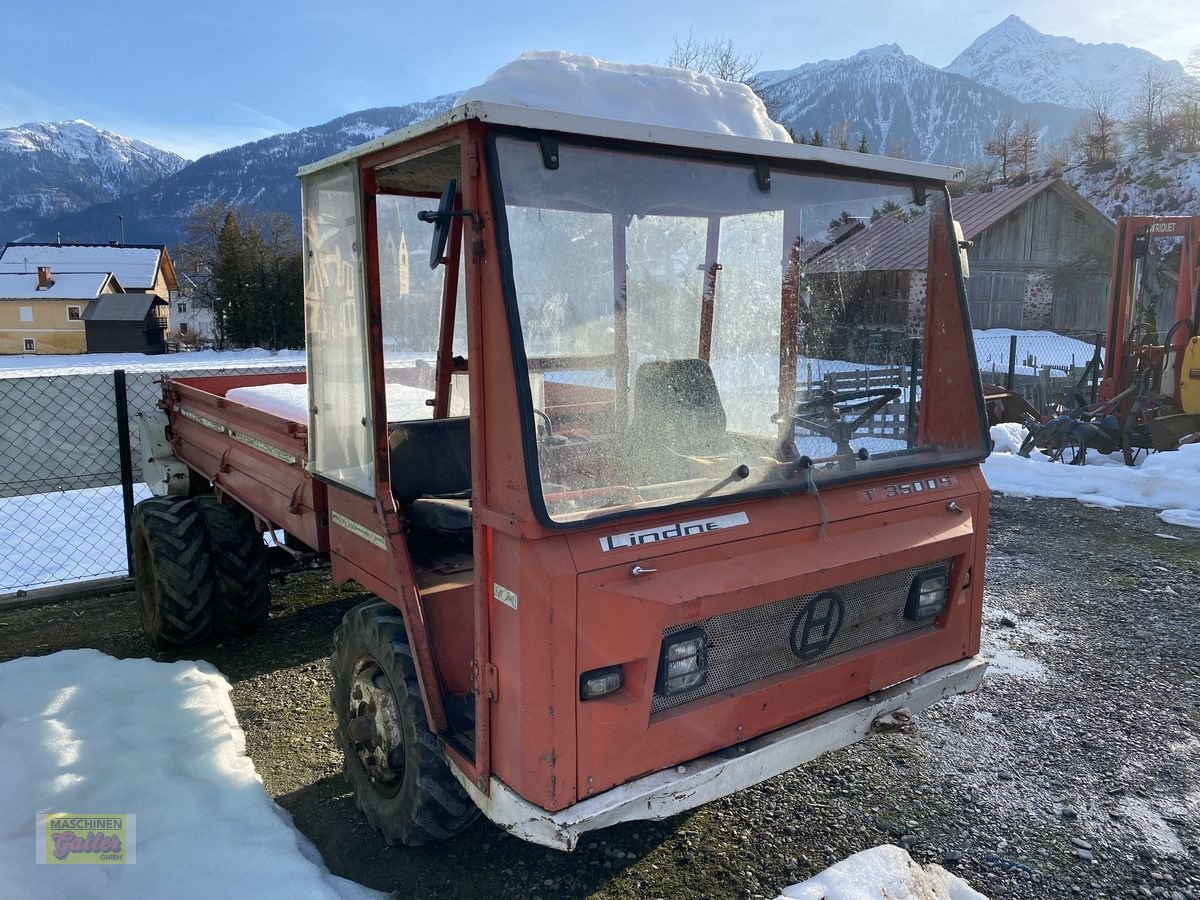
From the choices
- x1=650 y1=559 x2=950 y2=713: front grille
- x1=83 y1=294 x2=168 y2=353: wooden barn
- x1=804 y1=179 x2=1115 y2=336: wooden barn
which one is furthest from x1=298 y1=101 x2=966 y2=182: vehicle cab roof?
x1=83 y1=294 x2=168 y2=353: wooden barn

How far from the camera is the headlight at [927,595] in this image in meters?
3.15

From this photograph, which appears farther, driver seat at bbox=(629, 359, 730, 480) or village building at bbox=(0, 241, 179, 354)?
village building at bbox=(0, 241, 179, 354)

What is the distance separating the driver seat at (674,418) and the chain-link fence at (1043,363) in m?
7.02

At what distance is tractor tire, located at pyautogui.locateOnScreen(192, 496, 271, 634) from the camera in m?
4.86

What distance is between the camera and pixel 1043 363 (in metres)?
23.7

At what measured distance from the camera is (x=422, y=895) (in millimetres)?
2918

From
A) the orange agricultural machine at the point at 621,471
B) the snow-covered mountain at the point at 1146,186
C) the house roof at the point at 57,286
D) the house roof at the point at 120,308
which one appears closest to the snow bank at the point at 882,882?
the orange agricultural machine at the point at 621,471

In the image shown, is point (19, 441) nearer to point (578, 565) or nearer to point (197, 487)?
point (197, 487)

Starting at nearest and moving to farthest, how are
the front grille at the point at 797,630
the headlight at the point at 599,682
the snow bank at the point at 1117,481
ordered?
the headlight at the point at 599,682 < the front grille at the point at 797,630 < the snow bank at the point at 1117,481

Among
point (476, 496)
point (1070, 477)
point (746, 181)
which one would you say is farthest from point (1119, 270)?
point (476, 496)

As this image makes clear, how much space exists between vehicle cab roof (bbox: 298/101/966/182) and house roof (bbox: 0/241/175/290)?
66.8 meters

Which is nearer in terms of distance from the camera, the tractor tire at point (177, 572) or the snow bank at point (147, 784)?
the snow bank at point (147, 784)

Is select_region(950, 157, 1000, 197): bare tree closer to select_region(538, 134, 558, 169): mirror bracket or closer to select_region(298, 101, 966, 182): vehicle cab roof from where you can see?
select_region(298, 101, 966, 182): vehicle cab roof

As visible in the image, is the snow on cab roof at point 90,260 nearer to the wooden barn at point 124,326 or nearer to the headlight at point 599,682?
the wooden barn at point 124,326
